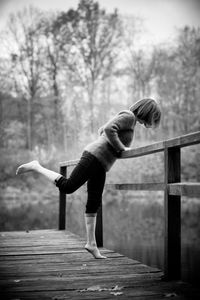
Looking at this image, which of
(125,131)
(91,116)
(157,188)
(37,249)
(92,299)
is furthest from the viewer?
(91,116)

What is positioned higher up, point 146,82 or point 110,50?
point 110,50

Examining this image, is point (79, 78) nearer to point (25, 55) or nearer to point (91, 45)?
point (91, 45)

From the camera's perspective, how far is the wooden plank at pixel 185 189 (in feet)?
7.37

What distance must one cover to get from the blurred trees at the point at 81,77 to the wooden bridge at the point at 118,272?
696 inches

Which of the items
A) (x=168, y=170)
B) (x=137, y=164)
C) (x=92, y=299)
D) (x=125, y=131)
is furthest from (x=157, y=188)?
(x=137, y=164)

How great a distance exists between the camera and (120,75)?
70.7 ft

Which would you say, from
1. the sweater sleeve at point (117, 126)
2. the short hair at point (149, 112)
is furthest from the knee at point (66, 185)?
the short hair at point (149, 112)

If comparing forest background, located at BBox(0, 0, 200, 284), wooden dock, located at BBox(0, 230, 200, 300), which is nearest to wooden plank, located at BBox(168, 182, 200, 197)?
wooden dock, located at BBox(0, 230, 200, 300)

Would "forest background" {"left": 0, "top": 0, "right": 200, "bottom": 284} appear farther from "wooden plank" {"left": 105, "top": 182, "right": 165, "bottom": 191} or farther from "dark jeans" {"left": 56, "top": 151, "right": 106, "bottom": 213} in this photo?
"dark jeans" {"left": 56, "top": 151, "right": 106, "bottom": 213}

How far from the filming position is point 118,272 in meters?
2.87

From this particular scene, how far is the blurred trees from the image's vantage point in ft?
69.7

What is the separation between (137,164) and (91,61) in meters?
5.63

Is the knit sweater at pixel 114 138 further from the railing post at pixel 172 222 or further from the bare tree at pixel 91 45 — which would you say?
the bare tree at pixel 91 45

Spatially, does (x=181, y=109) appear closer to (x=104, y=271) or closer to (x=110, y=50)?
(x=110, y=50)
